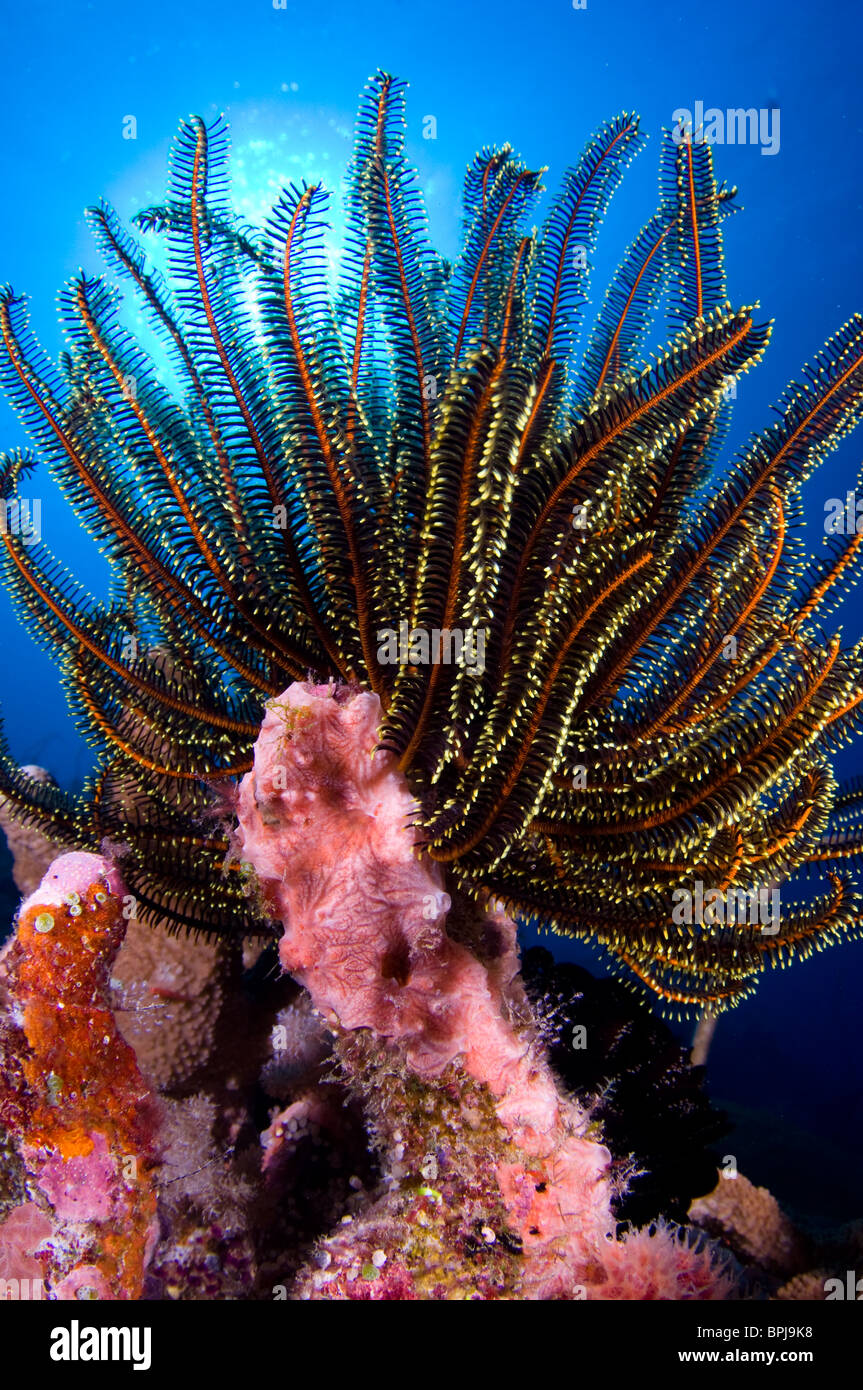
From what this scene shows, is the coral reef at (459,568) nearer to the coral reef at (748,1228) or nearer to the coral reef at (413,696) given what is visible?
the coral reef at (413,696)

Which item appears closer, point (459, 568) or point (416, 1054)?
point (459, 568)

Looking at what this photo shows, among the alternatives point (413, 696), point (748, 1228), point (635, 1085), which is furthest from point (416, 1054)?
point (748, 1228)

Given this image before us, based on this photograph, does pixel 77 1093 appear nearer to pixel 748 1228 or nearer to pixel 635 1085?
pixel 635 1085

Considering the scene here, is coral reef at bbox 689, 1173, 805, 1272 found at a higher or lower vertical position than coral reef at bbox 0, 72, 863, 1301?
lower

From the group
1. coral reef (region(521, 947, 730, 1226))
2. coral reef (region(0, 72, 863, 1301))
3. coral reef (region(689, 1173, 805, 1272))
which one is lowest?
coral reef (region(689, 1173, 805, 1272))

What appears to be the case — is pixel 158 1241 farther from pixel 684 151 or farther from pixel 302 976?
pixel 684 151

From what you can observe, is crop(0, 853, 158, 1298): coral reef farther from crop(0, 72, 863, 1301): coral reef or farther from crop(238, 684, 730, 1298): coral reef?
crop(238, 684, 730, 1298): coral reef

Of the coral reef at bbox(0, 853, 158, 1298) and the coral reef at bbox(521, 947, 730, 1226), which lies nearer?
the coral reef at bbox(0, 853, 158, 1298)

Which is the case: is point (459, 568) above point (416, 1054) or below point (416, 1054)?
above

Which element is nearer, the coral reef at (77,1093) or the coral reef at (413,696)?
the coral reef at (413,696)

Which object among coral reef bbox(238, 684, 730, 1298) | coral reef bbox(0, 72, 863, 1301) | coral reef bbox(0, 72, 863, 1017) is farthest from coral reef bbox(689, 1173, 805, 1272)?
coral reef bbox(0, 72, 863, 1017)

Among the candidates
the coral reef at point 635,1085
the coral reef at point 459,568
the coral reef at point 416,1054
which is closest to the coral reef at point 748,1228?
the coral reef at point 635,1085

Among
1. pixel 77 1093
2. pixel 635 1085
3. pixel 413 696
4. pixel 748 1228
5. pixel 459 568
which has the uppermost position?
pixel 459 568

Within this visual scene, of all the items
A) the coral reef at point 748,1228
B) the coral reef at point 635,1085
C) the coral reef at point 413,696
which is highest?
the coral reef at point 413,696
